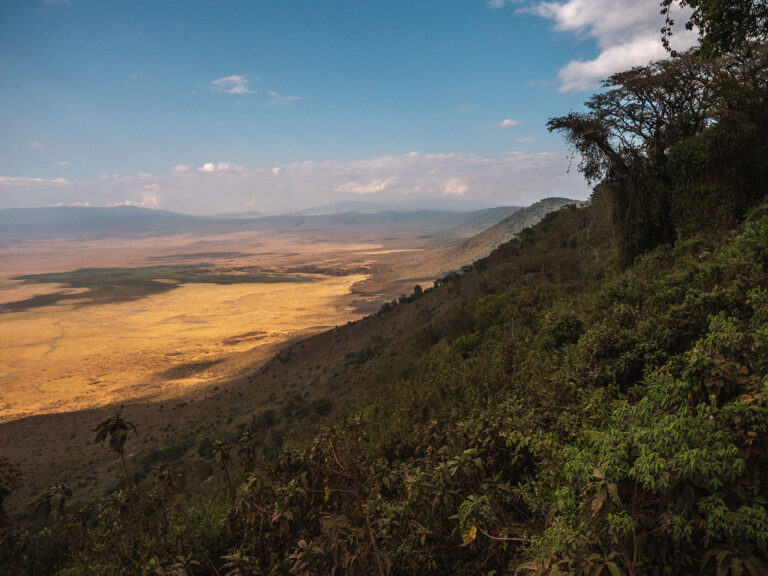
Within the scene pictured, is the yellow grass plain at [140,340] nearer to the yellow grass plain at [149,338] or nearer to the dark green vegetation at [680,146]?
the yellow grass plain at [149,338]

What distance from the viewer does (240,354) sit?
40500 millimetres

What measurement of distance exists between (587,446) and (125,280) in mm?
119324

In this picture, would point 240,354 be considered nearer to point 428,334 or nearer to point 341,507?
point 428,334

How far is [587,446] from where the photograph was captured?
4.38 meters

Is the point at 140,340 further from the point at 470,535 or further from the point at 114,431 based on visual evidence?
the point at 470,535

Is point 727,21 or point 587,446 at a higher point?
point 727,21

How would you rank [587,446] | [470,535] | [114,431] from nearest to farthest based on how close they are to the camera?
[470,535], [587,446], [114,431]

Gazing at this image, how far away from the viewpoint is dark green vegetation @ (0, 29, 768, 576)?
9.61 ft

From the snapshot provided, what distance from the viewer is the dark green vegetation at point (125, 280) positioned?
7781 cm

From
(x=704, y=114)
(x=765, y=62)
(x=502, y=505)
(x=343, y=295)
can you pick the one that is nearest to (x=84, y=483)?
(x=502, y=505)

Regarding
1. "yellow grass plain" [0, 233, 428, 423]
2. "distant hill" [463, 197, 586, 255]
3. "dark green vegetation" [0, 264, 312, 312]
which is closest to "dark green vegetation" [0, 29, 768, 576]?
"yellow grass plain" [0, 233, 428, 423]

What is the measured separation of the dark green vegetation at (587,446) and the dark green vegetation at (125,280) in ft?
267

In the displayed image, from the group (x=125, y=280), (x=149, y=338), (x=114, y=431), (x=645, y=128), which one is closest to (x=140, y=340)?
(x=149, y=338)

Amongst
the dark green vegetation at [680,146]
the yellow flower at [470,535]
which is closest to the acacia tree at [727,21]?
the dark green vegetation at [680,146]
